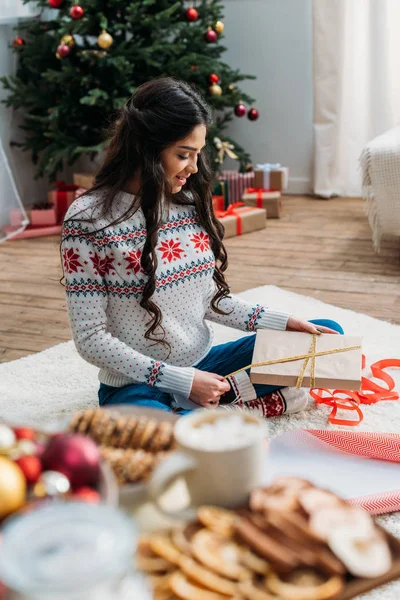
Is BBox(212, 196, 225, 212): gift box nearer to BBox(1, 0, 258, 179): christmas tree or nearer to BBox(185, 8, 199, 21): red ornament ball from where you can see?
BBox(1, 0, 258, 179): christmas tree

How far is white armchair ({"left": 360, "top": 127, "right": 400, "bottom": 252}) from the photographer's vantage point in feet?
8.94

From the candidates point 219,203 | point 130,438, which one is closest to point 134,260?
point 130,438

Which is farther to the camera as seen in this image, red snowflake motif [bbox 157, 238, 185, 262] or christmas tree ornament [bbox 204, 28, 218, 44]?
christmas tree ornament [bbox 204, 28, 218, 44]

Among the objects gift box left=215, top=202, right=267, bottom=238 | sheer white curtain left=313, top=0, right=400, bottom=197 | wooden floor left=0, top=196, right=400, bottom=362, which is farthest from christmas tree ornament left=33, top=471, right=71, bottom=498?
sheer white curtain left=313, top=0, right=400, bottom=197

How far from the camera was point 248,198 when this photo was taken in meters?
3.71

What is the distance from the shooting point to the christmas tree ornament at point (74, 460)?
647 millimetres

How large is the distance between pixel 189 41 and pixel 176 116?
240 cm

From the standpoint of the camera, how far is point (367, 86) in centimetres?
395

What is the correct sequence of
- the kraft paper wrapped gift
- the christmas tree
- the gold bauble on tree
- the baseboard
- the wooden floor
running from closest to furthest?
the kraft paper wrapped gift < the wooden floor < the christmas tree < the gold bauble on tree < the baseboard

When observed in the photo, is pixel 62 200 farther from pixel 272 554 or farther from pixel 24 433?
pixel 272 554

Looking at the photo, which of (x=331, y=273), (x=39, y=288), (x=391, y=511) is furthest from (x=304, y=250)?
(x=391, y=511)

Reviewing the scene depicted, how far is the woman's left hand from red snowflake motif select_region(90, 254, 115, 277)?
42 cm

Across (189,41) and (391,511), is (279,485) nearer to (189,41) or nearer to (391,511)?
(391,511)

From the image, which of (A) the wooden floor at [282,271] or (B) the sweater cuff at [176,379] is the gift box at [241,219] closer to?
(A) the wooden floor at [282,271]
